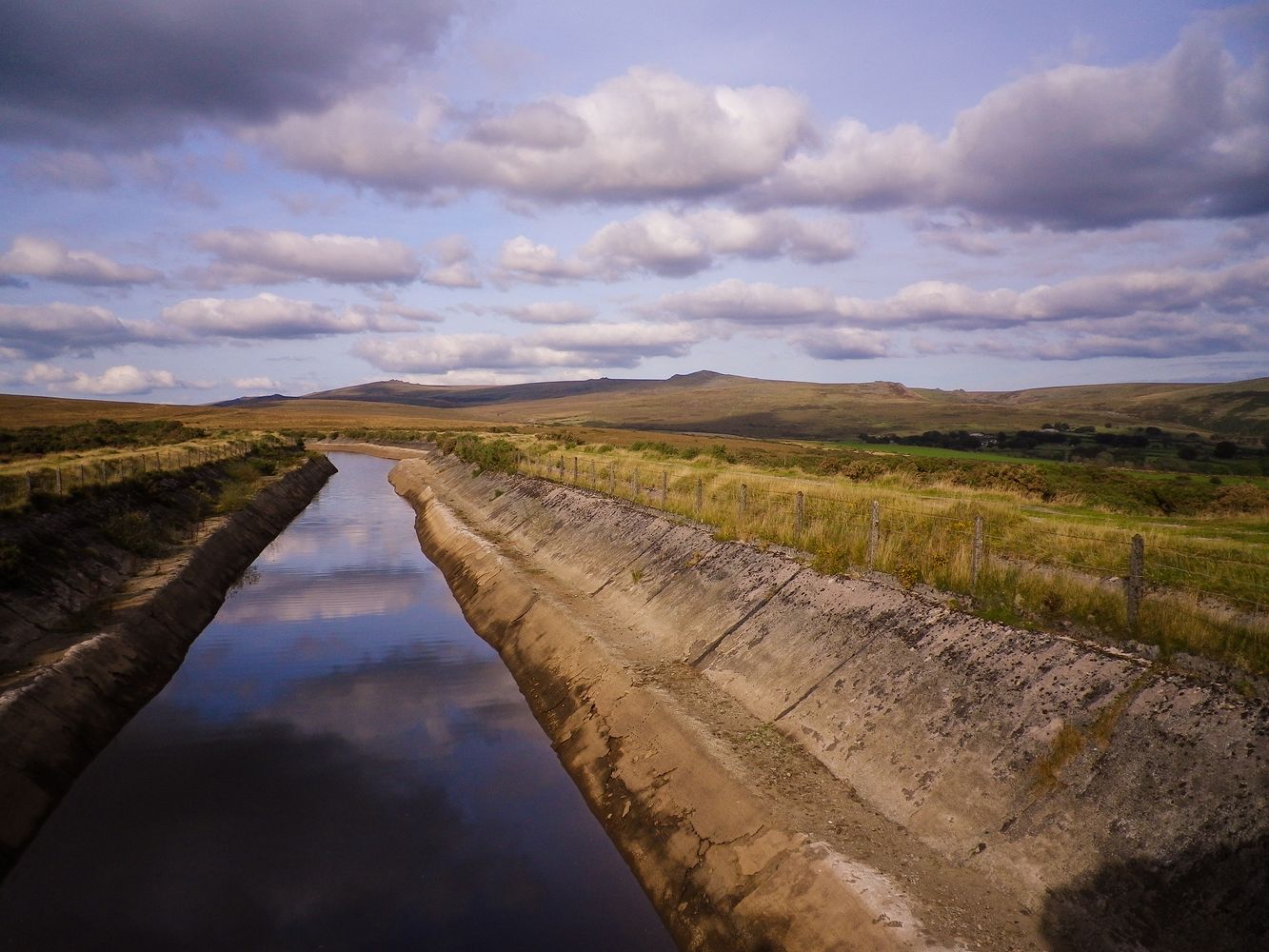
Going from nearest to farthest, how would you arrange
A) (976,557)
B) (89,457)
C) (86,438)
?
(976,557) → (89,457) → (86,438)

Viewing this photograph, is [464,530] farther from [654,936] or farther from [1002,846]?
[1002,846]

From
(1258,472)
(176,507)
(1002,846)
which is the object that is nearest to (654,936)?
(1002,846)

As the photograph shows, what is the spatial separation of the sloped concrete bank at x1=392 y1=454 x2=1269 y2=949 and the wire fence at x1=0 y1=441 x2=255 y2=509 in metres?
17.7

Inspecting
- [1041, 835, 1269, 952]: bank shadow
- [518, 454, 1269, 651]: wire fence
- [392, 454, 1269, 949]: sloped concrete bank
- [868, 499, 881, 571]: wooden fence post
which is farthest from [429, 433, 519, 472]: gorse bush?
[1041, 835, 1269, 952]: bank shadow

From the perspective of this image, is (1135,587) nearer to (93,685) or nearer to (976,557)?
(976,557)

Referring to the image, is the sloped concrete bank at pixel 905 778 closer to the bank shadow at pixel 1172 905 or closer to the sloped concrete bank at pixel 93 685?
the bank shadow at pixel 1172 905

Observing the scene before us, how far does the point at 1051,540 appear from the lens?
15109mm

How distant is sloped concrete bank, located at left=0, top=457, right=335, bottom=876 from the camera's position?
11844mm

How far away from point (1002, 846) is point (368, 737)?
1138 centimetres

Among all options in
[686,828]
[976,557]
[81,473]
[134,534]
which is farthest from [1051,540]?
[81,473]

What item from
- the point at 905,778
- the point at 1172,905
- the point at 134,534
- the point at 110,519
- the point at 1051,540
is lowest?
the point at 905,778

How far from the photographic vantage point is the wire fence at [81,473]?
24000 millimetres

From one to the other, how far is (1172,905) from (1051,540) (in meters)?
9.16

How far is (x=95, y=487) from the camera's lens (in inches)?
1077
